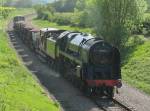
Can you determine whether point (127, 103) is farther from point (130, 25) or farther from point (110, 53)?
point (130, 25)

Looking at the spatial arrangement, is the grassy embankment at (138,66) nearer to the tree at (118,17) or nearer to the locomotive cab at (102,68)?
the tree at (118,17)

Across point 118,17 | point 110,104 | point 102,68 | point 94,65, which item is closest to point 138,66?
point 118,17

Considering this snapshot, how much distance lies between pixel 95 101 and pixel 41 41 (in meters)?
23.6

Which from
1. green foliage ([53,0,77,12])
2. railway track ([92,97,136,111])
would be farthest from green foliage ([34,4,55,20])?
railway track ([92,97,136,111])

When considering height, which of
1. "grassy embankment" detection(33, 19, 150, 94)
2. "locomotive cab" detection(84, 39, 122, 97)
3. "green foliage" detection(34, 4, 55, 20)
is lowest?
"green foliage" detection(34, 4, 55, 20)

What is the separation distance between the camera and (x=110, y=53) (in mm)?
31703

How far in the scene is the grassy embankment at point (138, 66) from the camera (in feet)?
122

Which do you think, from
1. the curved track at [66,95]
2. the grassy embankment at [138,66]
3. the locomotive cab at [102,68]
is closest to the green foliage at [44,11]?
the grassy embankment at [138,66]

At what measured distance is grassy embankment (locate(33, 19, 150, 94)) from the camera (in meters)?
37.2

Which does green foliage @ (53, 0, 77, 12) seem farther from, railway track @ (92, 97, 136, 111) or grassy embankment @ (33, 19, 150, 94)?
railway track @ (92, 97, 136, 111)

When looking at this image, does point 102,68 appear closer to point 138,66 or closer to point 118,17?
point 138,66

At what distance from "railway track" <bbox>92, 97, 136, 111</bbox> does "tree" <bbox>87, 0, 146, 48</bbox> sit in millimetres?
21903

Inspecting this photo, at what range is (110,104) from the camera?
29.3 metres

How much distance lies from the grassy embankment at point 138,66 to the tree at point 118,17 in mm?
2125
